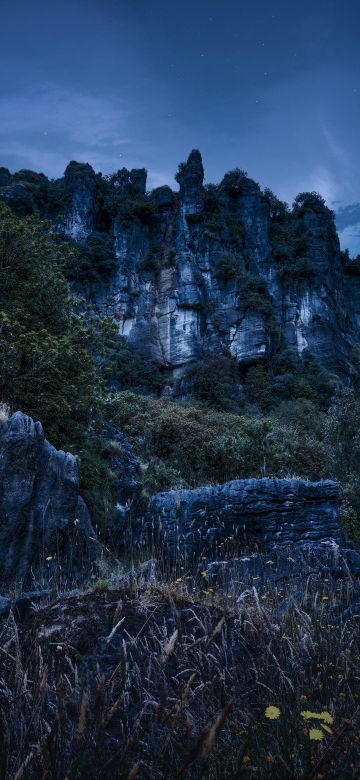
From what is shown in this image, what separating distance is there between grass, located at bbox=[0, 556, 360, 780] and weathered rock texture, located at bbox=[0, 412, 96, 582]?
8.97 feet

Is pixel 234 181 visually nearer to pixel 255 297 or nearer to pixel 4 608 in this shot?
pixel 255 297

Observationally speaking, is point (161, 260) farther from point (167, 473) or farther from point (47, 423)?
point (47, 423)

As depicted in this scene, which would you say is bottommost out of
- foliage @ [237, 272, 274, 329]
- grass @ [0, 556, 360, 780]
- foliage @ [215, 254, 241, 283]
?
grass @ [0, 556, 360, 780]

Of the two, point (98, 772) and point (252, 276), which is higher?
point (252, 276)

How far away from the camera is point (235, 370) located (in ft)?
150

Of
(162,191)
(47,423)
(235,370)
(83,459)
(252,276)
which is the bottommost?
(83,459)

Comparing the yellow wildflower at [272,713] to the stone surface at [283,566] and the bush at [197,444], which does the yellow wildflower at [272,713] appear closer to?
the stone surface at [283,566]

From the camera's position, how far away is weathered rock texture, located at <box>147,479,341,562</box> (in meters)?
9.34

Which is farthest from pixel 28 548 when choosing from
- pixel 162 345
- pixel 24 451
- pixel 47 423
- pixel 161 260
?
pixel 161 260

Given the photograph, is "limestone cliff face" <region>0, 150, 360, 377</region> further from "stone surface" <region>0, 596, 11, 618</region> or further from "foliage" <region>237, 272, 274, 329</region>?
"stone surface" <region>0, 596, 11, 618</region>

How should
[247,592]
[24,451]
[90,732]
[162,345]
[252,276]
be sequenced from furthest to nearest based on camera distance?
1. [252,276]
2. [162,345]
3. [24,451]
4. [247,592]
5. [90,732]

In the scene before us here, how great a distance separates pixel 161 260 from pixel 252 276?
10421mm

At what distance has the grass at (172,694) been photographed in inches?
61.1

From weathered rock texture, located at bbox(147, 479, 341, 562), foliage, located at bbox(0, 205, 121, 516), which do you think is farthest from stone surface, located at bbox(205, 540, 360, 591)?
foliage, located at bbox(0, 205, 121, 516)
